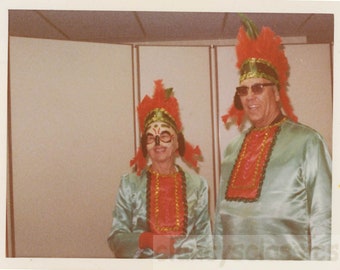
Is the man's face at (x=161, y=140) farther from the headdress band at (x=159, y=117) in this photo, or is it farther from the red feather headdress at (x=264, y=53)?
the red feather headdress at (x=264, y=53)

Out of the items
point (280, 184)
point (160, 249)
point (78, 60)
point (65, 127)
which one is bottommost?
point (160, 249)

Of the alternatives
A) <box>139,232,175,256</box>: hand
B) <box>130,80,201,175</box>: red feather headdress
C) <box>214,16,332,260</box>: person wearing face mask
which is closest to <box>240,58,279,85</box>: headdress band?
<box>214,16,332,260</box>: person wearing face mask

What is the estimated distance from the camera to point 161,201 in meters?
1.06

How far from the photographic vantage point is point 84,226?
106 cm

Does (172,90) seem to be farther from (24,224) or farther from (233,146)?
(24,224)

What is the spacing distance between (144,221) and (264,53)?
42 centimetres

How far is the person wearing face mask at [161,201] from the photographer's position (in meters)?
1.05

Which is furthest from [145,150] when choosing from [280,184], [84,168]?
[280,184]

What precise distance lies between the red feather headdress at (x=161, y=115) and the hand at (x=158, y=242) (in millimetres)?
132

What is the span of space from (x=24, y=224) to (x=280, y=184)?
0.52 meters

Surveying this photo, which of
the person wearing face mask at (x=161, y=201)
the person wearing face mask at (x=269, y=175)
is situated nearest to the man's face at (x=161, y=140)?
the person wearing face mask at (x=161, y=201)

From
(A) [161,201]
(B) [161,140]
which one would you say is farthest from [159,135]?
(A) [161,201]

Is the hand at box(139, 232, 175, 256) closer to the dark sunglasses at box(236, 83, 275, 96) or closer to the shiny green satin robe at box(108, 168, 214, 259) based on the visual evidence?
the shiny green satin robe at box(108, 168, 214, 259)

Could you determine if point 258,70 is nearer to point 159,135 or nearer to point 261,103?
point 261,103
